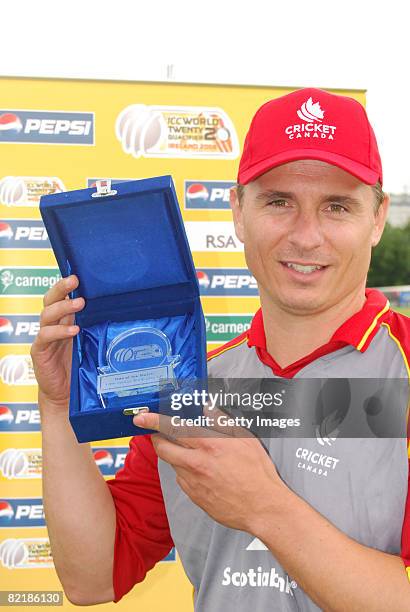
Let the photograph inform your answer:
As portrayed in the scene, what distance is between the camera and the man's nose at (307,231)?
55.9 inches

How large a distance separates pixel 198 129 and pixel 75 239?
1.86 metres

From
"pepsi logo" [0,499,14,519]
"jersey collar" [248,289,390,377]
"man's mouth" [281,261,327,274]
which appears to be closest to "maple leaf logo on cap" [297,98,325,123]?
"man's mouth" [281,261,327,274]

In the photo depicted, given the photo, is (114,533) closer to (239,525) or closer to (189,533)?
(189,533)

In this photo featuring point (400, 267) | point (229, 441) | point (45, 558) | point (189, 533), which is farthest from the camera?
point (400, 267)

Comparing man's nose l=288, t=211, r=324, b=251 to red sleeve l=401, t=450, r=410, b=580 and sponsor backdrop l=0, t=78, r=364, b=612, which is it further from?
sponsor backdrop l=0, t=78, r=364, b=612

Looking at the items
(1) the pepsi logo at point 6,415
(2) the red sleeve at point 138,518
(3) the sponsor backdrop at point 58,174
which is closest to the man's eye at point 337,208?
(2) the red sleeve at point 138,518

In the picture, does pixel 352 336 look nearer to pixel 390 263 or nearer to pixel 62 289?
pixel 62 289

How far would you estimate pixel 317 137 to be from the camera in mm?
1429

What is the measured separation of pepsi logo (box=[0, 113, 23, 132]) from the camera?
3152 millimetres

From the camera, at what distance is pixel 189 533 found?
1.49 m

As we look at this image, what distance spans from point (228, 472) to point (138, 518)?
22.7 inches

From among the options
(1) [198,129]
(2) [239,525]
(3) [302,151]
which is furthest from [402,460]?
(1) [198,129]

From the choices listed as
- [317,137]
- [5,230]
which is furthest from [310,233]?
[5,230]

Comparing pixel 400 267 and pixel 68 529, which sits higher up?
pixel 68 529
